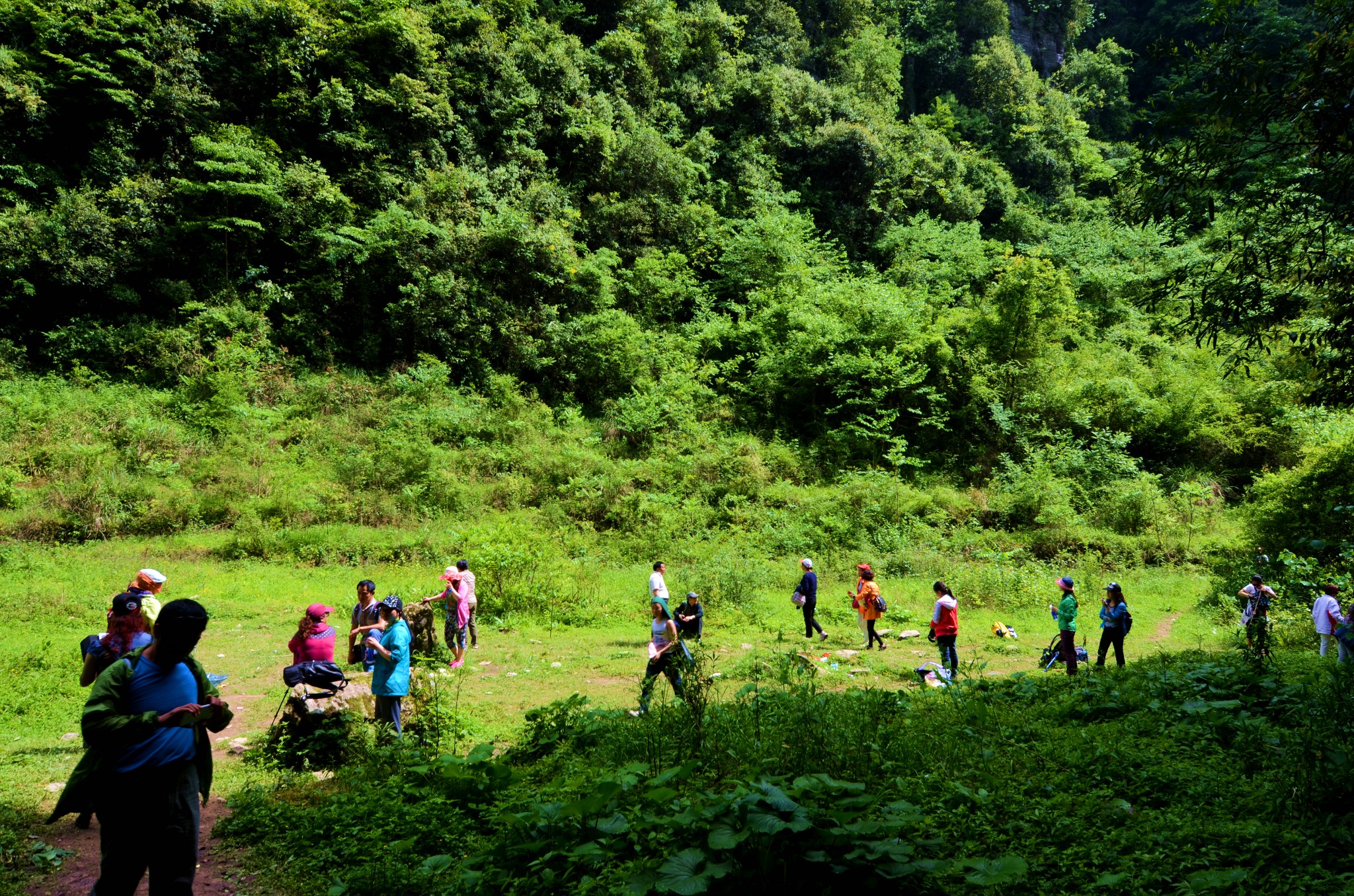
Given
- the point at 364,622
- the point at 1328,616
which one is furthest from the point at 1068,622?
the point at 364,622

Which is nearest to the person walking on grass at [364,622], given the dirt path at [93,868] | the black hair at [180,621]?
the dirt path at [93,868]

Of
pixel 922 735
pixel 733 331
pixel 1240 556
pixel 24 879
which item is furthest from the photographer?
pixel 733 331

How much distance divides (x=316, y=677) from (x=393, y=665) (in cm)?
91

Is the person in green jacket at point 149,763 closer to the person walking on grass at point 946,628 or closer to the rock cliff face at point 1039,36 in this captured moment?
the person walking on grass at point 946,628

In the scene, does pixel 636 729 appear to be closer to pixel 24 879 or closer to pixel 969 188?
pixel 24 879

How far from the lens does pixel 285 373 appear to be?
21.2 m

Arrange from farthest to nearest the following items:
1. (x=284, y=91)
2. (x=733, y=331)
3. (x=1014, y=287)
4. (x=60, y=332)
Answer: (x=733, y=331) → (x=1014, y=287) → (x=284, y=91) → (x=60, y=332)

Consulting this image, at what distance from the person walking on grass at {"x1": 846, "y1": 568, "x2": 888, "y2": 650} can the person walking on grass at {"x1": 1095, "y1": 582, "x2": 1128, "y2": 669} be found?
3078 millimetres

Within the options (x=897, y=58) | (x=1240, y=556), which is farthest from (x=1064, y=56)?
(x=1240, y=556)

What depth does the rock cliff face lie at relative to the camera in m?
48.2

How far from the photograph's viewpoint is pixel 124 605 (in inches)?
248

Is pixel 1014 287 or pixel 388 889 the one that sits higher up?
pixel 1014 287

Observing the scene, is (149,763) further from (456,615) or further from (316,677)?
(456,615)

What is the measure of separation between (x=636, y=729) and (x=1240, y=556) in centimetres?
1758
